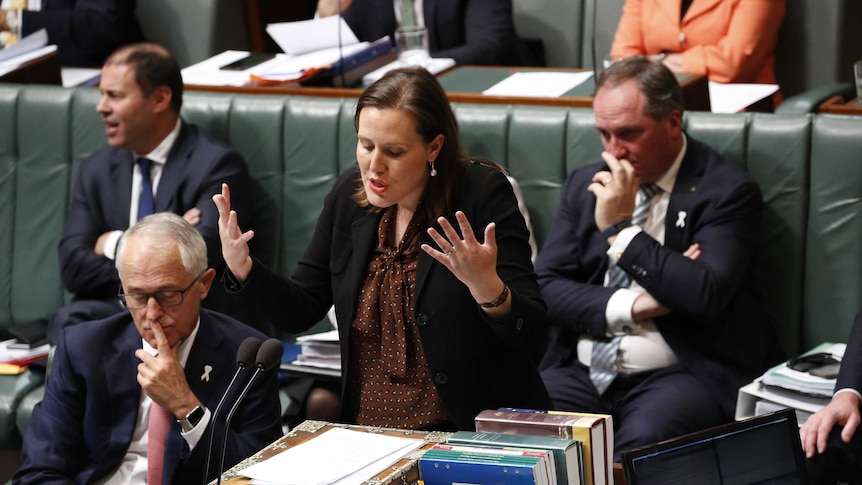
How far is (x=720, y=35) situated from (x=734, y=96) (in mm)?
658

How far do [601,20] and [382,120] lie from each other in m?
2.97

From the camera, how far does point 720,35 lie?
180 inches

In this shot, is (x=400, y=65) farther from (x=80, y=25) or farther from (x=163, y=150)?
(x=80, y=25)

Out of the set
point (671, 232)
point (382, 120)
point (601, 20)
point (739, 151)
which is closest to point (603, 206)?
point (671, 232)

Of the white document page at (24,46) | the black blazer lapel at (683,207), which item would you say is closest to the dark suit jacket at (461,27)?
the white document page at (24,46)

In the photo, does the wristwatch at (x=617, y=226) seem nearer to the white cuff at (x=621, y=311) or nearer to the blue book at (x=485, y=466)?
the white cuff at (x=621, y=311)

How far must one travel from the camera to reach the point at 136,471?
269 centimetres

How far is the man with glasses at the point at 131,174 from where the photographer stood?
3834mm

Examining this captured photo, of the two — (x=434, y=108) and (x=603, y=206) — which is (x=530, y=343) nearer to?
(x=434, y=108)

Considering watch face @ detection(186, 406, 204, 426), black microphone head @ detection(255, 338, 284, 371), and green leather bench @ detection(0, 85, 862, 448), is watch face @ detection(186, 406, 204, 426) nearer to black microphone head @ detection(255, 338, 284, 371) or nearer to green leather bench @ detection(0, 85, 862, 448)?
black microphone head @ detection(255, 338, 284, 371)

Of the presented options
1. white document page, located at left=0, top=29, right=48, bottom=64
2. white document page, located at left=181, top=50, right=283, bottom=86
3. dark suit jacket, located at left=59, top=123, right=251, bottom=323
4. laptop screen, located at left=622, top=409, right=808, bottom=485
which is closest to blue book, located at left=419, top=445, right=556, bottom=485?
laptop screen, located at left=622, top=409, right=808, bottom=485

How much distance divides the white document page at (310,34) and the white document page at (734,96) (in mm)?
1296

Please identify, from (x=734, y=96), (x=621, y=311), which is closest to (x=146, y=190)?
(x=621, y=311)

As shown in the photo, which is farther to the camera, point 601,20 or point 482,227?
point 601,20
